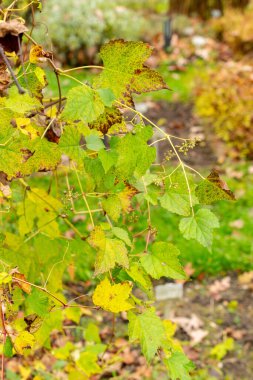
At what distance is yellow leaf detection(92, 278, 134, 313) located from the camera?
140cm

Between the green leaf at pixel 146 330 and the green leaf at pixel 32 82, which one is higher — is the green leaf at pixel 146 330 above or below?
below

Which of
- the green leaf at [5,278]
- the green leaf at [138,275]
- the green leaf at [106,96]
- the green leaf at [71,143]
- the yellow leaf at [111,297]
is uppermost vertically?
the green leaf at [106,96]

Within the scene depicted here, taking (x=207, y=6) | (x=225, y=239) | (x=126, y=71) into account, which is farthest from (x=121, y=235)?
(x=207, y=6)

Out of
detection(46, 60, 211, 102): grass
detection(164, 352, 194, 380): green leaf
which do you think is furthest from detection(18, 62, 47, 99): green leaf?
detection(46, 60, 211, 102): grass

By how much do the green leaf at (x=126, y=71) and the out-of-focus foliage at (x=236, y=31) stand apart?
26.4 ft

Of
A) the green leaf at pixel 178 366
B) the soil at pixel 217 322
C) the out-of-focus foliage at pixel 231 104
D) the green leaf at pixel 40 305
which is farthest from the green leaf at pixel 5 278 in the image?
the out-of-focus foliage at pixel 231 104

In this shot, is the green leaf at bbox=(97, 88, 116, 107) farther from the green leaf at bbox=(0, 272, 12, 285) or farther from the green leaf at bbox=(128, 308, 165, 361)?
the green leaf at bbox=(128, 308, 165, 361)

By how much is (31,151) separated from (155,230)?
16.7 inches

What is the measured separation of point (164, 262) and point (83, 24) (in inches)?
333

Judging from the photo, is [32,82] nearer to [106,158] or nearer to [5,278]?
[106,158]

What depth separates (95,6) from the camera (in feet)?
32.4

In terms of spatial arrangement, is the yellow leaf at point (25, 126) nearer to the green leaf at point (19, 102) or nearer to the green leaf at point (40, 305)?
the green leaf at point (19, 102)

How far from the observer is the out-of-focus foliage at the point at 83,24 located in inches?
370

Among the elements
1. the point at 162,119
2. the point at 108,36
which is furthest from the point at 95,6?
the point at 162,119
